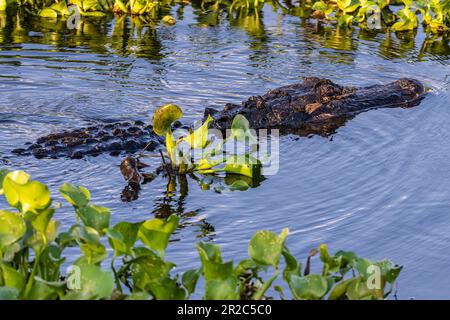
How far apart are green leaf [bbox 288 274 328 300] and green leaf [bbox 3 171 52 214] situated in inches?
45.0

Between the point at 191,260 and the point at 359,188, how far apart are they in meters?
1.64

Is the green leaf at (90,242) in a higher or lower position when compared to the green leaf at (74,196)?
lower

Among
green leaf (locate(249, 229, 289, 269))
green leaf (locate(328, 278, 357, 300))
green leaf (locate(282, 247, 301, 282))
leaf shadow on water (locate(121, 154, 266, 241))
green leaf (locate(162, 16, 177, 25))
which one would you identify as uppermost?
green leaf (locate(162, 16, 177, 25))

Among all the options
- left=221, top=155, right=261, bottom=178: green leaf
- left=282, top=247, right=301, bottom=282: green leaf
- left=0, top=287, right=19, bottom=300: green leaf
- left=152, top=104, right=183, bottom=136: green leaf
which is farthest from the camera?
left=221, top=155, right=261, bottom=178: green leaf

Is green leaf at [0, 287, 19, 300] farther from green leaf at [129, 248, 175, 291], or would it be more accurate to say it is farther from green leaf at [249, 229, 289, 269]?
green leaf at [249, 229, 289, 269]

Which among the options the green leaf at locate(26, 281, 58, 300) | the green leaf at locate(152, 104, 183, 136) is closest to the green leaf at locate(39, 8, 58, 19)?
the green leaf at locate(152, 104, 183, 136)

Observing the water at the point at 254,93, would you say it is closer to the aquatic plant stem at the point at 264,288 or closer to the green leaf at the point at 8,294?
the aquatic plant stem at the point at 264,288

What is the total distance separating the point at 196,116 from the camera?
24.2ft

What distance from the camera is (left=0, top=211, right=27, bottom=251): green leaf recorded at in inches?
146

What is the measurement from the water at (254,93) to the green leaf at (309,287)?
40.3 inches

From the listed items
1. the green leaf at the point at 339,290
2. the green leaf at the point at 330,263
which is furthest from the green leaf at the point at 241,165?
the green leaf at the point at 339,290

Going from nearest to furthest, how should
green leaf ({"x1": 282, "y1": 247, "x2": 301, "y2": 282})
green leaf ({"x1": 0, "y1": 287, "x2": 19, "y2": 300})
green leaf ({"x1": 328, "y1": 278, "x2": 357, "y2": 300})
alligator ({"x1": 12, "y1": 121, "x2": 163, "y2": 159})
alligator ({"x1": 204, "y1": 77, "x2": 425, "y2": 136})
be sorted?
green leaf ({"x1": 0, "y1": 287, "x2": 19, "y2": 300}) < green leaf ({"x1": 328, "y1": 278, "x2": 357, "y2": 300}) < green leaf ({"x1": 282, "y1": 247, "x2": 301, "y2": 282}) < alligator ({"x1": 12, "y1": 121, "x2": 163, "y2": 159}) < alligator ({"x1": 204, "y1": 77, "x2": 425, "y2": 136})

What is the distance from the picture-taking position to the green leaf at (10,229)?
371 cm

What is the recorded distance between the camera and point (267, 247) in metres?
3.81
